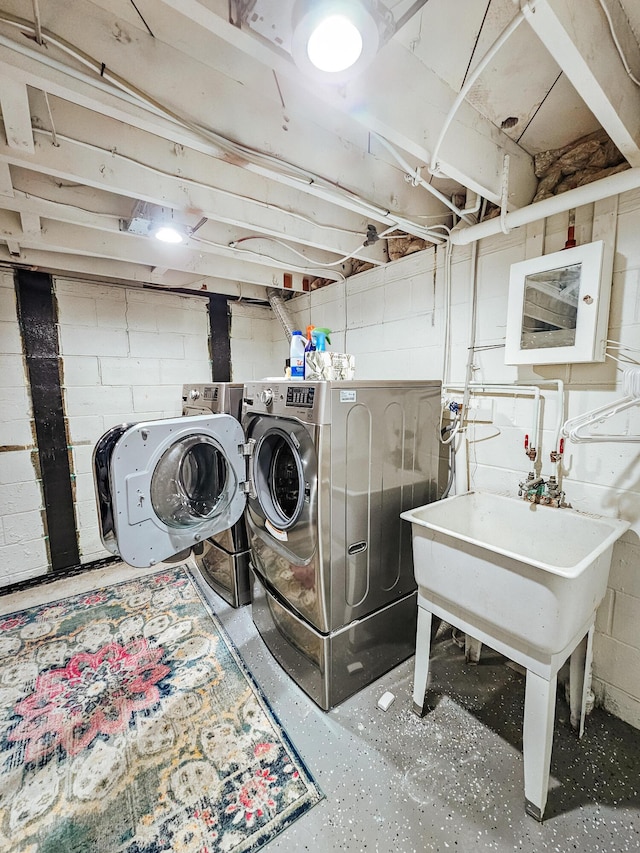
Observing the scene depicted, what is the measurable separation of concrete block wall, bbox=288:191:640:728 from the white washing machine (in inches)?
14.2

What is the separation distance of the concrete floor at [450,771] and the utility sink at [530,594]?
9cm

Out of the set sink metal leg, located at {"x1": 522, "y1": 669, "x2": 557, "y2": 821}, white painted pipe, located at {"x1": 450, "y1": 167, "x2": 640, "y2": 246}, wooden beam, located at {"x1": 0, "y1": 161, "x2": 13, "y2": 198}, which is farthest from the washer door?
wooden beam, located at {"x1": 0, "y1": 161, "x2": 13, "y2": 198}

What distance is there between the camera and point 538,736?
121cm

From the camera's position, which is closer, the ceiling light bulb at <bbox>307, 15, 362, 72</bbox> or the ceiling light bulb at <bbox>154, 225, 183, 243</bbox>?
the ceiling light bulb at <bbox>307, 15, 362, 72</bbox>

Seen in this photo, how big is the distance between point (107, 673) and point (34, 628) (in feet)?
2.53

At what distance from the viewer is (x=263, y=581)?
2.04 metres

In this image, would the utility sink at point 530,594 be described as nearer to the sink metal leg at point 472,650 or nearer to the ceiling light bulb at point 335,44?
the sink metal leg at point 472,650

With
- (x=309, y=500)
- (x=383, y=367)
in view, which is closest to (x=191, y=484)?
(x=309, y=500)

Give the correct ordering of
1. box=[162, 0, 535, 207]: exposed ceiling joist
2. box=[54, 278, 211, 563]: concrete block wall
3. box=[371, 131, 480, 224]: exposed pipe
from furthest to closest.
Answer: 1. box=[54, 278, 211, 563]: concrete block wall
2. box=[371, 131, 480, 224]: exposed pipe
3. box=[162, 0, 535, 207]: exposed ceiling joist

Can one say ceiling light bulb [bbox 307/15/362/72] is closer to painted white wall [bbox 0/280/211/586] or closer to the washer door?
the washer door

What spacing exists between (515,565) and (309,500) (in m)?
0.81

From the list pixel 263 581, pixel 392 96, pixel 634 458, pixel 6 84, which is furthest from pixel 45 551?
pixel 634 458

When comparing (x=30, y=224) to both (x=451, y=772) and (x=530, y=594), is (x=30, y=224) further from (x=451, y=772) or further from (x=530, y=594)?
(x=451, y=772)

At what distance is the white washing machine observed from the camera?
1.41 m
